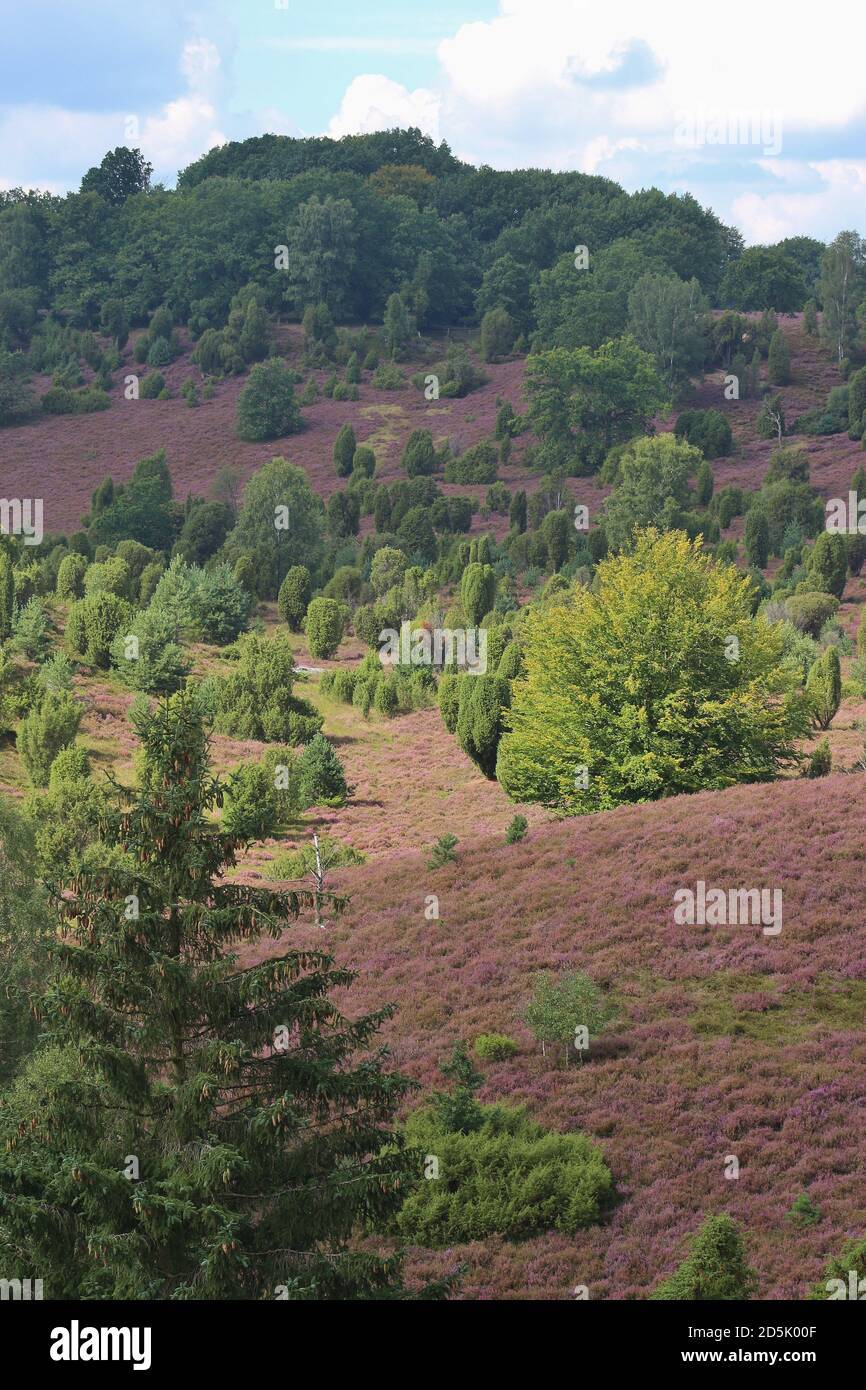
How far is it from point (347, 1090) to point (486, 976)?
456 inches

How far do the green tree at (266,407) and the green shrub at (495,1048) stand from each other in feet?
248

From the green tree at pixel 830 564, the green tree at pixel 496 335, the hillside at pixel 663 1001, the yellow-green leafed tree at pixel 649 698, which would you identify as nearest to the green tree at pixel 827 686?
the yellow-green leafed tree at pixel 649 698

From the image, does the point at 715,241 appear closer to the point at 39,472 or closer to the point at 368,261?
the point at 368,261

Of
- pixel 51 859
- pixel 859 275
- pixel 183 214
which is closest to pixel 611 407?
pixel 859 275

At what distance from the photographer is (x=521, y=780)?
33.3m

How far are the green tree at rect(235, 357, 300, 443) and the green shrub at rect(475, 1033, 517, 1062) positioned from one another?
75677mm

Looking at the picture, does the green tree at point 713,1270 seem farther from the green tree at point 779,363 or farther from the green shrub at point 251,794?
the green tree at point 779,363

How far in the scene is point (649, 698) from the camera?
107 feet

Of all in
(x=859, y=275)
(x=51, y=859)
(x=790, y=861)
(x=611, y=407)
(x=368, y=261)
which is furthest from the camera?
(x=368, y=261)

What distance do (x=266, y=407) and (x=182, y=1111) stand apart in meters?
84.2

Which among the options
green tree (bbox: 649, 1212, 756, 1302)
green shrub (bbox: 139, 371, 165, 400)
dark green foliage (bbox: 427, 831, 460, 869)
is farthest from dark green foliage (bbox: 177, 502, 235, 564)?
green tree (bbox: 649, 1212, 756, 1302)

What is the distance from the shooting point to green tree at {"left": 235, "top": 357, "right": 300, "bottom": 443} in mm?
92812

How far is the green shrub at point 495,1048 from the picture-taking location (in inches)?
819

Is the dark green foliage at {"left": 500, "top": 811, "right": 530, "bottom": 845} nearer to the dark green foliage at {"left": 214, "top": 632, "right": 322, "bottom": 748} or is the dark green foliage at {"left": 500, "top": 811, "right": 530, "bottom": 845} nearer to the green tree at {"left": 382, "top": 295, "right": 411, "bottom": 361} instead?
the dark green foliage at {"left": 214, "top": 632, "right": 322, "bottom": 748}
